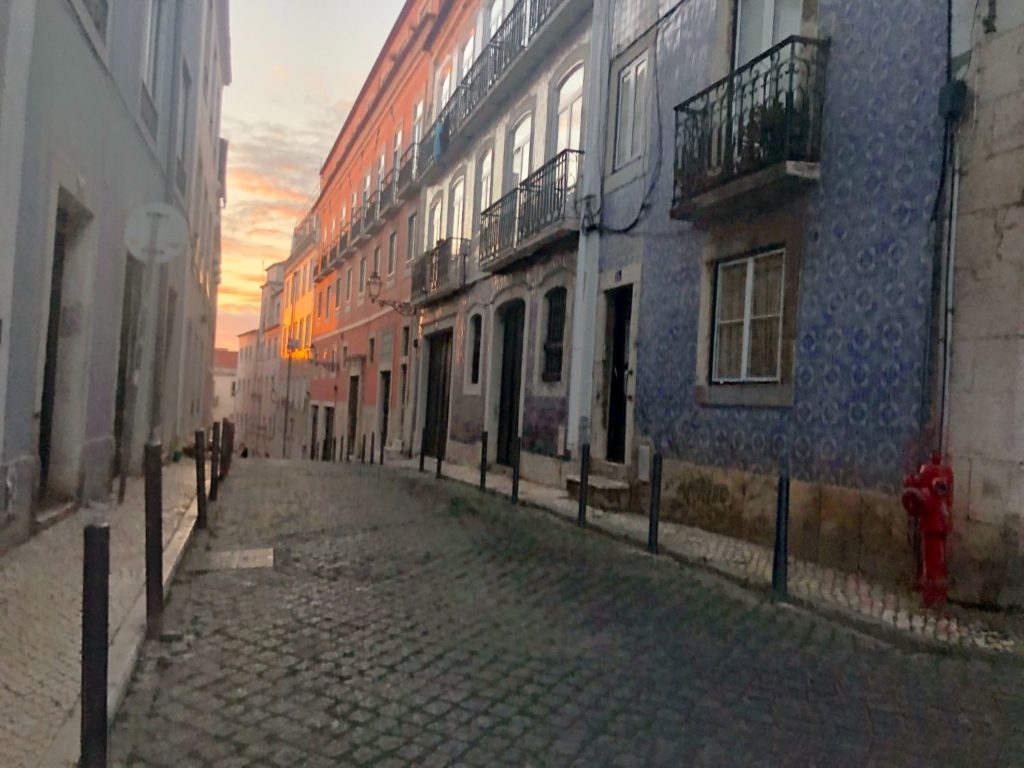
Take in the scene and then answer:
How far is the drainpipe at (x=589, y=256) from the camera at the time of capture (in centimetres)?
1249

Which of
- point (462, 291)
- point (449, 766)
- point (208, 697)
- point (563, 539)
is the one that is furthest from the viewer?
point (462, 291)

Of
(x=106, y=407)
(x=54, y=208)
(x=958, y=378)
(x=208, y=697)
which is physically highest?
(x=54, y=208)

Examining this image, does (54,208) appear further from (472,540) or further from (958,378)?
(958,378)

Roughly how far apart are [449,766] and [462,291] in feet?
54.0

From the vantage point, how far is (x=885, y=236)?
7195 millimetres

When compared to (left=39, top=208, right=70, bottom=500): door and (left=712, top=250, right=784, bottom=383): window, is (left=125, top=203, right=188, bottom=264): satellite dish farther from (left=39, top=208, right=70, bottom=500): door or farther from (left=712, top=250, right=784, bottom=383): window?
(left=712, top=250, right=784, bottom=383): window

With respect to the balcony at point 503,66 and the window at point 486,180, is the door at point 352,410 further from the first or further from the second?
the window at point 486,180

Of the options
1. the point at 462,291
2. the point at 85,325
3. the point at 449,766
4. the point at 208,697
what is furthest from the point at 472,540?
the point at 462,291

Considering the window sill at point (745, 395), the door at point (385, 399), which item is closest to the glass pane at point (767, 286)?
the window sill at point (745, 395)

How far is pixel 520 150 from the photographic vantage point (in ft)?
54.4

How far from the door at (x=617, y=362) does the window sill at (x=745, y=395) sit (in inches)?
96.2

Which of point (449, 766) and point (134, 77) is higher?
point (134, 77)

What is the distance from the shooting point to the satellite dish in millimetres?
6121

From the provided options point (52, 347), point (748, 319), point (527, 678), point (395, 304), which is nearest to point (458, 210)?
point (395, 304)
